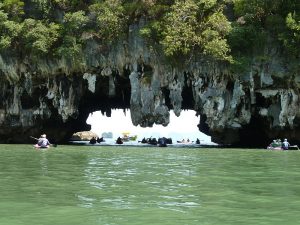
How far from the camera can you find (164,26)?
29.0 metres

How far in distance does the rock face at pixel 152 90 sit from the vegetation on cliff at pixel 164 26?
813mm

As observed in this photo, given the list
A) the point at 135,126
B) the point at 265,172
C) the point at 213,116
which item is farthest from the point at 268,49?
the point at 265,172

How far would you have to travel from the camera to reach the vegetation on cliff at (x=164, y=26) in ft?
91.6

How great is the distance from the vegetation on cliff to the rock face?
0.81m

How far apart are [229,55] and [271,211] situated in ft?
74.2

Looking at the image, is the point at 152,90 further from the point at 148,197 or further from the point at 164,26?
the point at 148,197

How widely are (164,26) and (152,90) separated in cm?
432

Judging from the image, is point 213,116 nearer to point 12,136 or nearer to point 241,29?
point 241,29

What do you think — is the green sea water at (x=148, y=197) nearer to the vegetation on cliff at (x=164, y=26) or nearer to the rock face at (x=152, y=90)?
the vegetation on cliff at (x=164, y=26)

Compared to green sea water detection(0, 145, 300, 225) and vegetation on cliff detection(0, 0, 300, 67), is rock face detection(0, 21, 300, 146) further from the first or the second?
green sea water detection(0, 145, 300, 225)

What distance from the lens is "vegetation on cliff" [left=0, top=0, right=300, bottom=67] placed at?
27922 mm

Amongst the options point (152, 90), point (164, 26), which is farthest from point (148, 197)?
point (152, 90)

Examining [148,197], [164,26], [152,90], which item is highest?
[164,26]

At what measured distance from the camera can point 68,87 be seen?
33.1m
